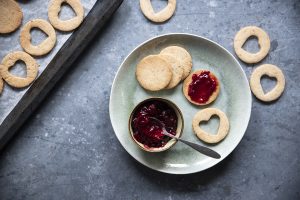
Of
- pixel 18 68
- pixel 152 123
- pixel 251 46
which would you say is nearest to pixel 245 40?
pixel 251 46

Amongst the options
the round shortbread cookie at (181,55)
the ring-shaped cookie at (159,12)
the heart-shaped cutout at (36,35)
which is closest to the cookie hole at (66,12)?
the heart-shaped cutout at (36,35)

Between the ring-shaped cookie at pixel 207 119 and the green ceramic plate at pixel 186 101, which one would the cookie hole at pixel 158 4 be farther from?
the ring-shaped cookie at pixel 207 119

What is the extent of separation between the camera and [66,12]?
235 cm

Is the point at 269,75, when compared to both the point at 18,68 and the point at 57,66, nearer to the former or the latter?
the point at 57,66

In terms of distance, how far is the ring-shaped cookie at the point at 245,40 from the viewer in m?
2.38

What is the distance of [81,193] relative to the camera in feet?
7.84

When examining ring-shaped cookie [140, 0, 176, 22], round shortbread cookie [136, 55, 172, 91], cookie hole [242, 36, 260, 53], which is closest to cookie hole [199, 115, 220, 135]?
round shortbread cookie [136, 55, 172, 91]

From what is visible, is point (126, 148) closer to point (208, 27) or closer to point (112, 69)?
point (112, 69)

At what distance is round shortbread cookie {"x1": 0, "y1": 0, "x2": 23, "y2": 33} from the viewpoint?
230 cm

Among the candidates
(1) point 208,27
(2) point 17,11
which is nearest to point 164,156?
(1) point 208,27

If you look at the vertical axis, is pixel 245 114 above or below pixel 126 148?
above

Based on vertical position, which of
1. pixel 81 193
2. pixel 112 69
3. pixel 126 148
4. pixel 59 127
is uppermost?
pixel 112 69

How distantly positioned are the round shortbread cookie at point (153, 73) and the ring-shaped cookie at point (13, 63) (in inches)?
23.8

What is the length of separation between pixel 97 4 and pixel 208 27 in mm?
679
